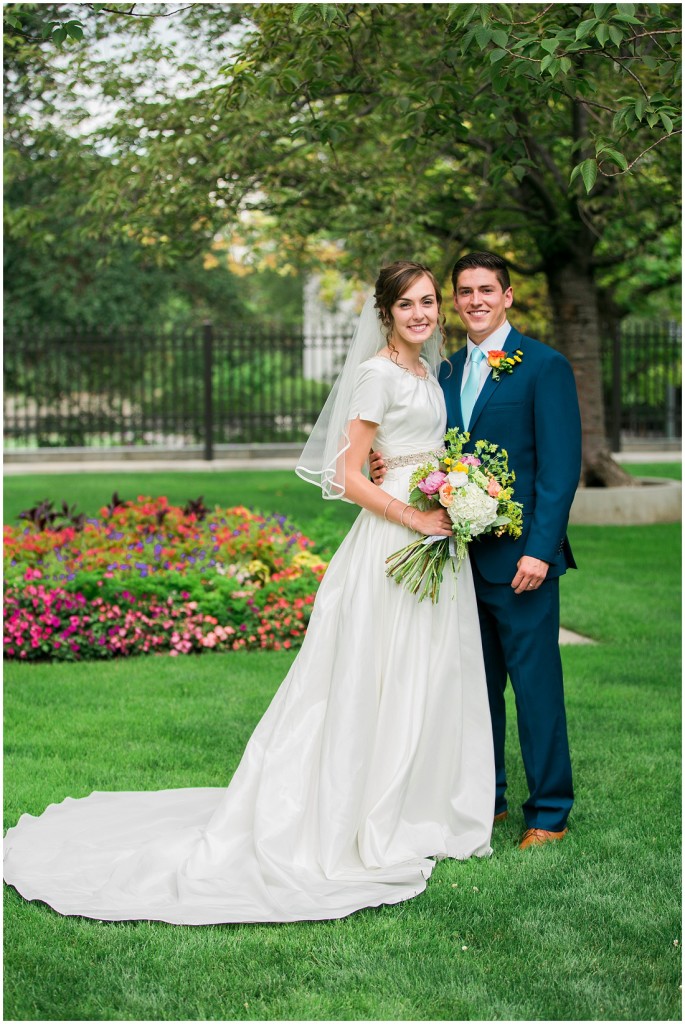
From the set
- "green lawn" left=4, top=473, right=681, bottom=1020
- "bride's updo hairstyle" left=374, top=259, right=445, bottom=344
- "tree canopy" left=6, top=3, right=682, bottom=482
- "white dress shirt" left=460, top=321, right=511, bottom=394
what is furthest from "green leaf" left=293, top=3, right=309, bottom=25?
"green lawn" left=4, top=473, right=681, bottom=1020

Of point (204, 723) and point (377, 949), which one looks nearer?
point (377, 949)

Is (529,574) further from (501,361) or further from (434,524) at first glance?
(501,361)

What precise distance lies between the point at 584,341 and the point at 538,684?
954 centimetres

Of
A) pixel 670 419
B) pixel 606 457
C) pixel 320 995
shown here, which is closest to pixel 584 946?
pixel 320 995

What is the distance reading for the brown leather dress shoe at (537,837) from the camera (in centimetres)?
439

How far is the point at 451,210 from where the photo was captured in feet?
44.0

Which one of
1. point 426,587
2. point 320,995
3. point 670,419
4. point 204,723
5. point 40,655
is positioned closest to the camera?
point 320,995

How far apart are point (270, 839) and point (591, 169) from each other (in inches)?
102

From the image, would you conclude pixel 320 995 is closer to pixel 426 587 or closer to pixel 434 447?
pixel 426 587

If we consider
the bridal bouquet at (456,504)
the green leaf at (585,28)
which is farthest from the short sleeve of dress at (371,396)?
the green leaf at (585,28)

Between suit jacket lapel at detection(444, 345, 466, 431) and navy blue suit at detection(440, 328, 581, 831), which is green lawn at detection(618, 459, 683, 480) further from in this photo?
navy blue suit at detection(440, 328, 581, 831)

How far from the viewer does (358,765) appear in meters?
4.20

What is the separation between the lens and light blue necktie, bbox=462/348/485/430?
4422 mm

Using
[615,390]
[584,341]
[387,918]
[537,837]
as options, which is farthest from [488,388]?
[615,390]
